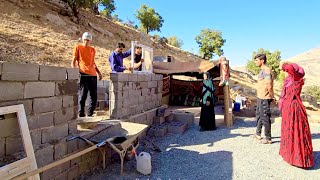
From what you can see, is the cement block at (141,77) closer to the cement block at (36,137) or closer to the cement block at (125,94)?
the cement block at (125,94)

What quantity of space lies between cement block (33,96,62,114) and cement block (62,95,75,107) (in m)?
0.10

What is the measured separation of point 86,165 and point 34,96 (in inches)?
63.0

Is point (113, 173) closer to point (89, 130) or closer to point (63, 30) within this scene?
point (89, 130)

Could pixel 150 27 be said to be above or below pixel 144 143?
above

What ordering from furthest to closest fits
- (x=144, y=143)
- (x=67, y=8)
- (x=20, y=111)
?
(x=67, y=8) < (x=144, y=143) < (x=20, y=111)

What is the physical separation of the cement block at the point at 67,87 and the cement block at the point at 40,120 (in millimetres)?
350

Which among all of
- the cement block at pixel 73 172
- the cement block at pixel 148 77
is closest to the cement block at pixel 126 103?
the cement block at pixel 148 77

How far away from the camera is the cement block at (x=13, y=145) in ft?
10.3

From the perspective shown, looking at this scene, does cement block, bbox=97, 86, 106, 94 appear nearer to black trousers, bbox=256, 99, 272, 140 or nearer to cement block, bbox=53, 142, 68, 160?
cement block, bbox=53, 142, 68, 160

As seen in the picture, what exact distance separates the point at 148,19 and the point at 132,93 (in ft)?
116

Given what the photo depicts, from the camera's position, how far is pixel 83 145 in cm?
449

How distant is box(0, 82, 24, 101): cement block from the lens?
3046 millimetres

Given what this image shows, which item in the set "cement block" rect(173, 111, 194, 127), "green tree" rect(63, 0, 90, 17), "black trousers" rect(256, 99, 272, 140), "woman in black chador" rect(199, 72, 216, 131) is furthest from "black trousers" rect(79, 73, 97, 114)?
"green tree" rect(63, 0, 90, 17)

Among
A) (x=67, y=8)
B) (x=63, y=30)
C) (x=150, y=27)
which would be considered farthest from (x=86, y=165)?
(x=150, y=27)
